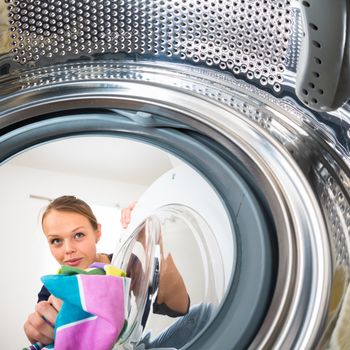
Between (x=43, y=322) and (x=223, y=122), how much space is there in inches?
13.8

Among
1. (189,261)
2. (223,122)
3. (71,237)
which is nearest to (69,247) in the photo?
(71,237)

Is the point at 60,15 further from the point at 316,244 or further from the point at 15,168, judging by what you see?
the point at 316,244

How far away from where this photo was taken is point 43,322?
0.78 meters

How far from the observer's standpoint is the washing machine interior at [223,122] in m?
0.73

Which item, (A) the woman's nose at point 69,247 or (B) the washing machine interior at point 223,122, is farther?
(A) the woman's nose at point 69,247

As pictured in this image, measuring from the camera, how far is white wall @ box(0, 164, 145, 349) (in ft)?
2.65

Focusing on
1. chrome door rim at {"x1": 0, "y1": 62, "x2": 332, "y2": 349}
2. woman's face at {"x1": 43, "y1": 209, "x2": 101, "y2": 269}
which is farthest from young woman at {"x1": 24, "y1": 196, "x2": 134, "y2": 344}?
chrome door rim at {"x1": 0, "y1": 62, "x2": 332, "y2": 349}

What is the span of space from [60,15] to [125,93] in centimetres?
14

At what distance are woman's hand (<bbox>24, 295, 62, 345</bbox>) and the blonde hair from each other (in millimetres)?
123

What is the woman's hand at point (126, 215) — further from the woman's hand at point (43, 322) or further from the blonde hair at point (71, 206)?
the woman's hand at point (43, 322)

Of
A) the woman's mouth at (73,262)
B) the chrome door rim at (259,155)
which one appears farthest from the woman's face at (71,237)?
the chrome door rim at (259,155)

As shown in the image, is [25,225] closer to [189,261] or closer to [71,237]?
[71,237]

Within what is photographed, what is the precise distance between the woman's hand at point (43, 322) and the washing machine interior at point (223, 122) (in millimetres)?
100

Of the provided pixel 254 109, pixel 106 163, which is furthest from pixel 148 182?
pixel 254 109
